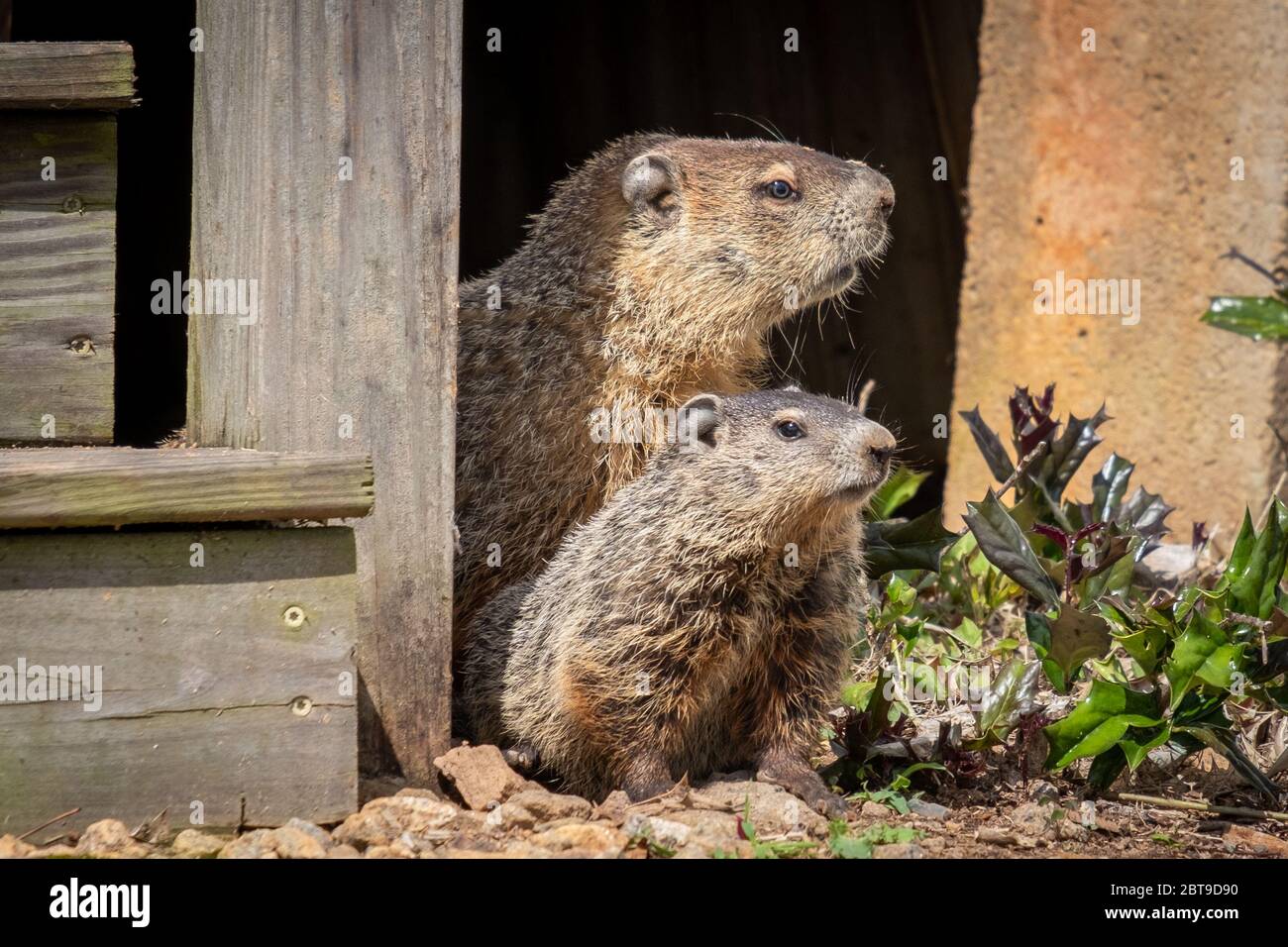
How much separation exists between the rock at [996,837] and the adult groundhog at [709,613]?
406 millimetres

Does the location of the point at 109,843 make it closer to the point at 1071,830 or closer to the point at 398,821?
the point at 398,821

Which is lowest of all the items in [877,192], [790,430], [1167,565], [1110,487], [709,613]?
[1167,565]

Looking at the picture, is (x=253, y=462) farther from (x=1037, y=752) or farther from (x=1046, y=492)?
(x=1046, y=492)

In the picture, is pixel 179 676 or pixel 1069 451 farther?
pixel 1069 451

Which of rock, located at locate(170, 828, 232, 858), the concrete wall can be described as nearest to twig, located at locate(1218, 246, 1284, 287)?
the concrete wall

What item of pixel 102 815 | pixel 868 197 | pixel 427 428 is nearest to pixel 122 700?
pixel 102 815

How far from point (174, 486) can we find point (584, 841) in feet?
4.31

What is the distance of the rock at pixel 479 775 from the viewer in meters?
3.89

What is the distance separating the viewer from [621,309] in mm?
5188

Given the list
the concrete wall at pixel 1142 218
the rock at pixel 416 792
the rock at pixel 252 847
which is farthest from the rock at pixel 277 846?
the concrete wall at pixel 1142 218

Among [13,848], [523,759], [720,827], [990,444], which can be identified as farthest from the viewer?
[990,444]

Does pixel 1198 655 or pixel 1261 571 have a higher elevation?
pixel 1261 571

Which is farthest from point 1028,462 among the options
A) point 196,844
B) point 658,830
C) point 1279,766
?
point 196,844

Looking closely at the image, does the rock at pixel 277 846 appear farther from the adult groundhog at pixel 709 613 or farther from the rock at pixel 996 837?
the rock at pixel 996 837
